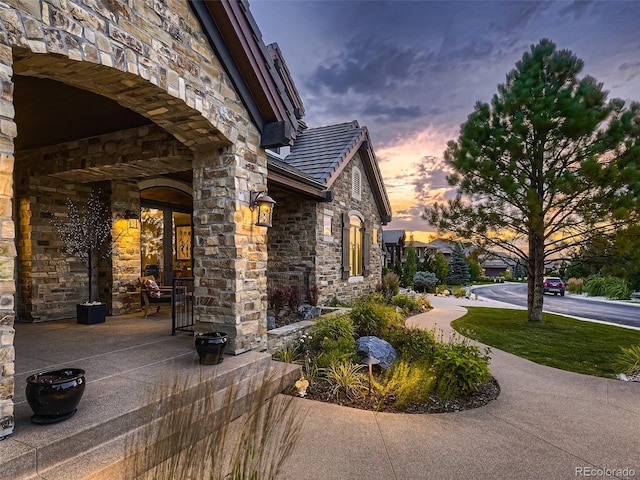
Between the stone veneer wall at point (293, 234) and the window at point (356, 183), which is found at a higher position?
the window at point (356, 183)

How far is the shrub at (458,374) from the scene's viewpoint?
472 centimetres

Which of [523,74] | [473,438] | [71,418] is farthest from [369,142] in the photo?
[71,418]

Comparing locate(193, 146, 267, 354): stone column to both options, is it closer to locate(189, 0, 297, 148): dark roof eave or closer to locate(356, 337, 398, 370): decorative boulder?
locate(189, 0, 297, 148): dark roof eave

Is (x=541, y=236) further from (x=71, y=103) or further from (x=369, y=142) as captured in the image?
(x=71, y=103)

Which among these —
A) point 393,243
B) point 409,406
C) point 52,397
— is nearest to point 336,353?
point 409,406

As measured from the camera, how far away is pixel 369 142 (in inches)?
495

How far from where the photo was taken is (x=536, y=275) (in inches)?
404

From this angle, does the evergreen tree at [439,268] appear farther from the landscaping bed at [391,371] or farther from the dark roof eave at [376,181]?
the landscaping bed at [391,371]

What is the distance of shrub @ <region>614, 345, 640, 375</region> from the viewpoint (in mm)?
5652

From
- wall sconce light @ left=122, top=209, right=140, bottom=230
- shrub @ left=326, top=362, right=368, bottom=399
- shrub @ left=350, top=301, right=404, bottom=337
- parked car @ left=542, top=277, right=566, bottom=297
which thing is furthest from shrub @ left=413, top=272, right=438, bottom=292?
shrub @ left=326, top=362, right=368, bottom=399

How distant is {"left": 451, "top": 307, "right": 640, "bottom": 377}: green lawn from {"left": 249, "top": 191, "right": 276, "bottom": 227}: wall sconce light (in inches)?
193

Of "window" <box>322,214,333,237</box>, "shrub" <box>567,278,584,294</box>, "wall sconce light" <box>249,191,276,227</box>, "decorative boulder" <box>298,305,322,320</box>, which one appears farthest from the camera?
"shrub" <box>567,278,584,294</box>

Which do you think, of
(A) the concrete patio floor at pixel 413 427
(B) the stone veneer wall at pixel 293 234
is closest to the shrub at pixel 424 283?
(B) the stone veneer wall at pixel 293 234

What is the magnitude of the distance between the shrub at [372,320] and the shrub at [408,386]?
2317 millimetres
